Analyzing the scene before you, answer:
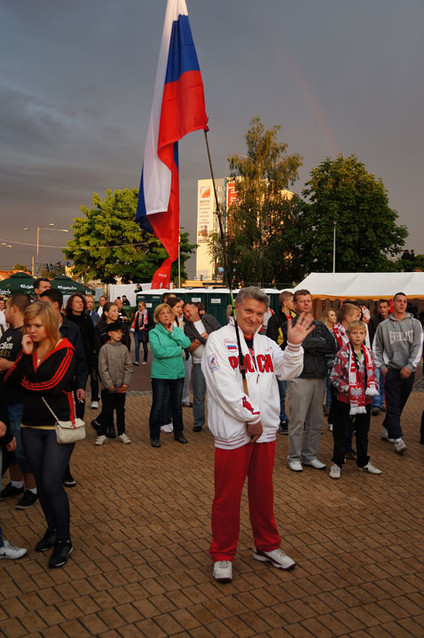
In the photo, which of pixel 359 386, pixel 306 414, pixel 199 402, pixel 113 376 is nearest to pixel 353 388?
pixel 359 386

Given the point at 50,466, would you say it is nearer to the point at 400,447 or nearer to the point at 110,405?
the point at 110,405

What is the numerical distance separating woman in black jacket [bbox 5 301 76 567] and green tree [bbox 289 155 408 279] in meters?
38.7

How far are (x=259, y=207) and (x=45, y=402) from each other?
41663 mm

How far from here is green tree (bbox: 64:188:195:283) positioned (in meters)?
56.0

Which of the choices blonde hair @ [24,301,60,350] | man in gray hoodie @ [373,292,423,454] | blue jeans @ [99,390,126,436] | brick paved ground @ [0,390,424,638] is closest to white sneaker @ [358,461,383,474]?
brick paved ground @ [0,390,424,638]

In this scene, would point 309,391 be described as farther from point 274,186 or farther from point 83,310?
point 274,186

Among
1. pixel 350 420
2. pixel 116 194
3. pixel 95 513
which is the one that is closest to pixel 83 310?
pixel 95 513

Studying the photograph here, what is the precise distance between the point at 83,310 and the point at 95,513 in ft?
10.1

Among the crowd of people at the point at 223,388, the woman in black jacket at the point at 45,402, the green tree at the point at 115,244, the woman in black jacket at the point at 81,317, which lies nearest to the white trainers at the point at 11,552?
the crowd of people at the point at 223,388

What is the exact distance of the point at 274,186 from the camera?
4412 cm

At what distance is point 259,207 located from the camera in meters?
44.2

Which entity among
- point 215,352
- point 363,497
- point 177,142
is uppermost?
point 177,142

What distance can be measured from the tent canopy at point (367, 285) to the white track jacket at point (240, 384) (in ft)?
57.5

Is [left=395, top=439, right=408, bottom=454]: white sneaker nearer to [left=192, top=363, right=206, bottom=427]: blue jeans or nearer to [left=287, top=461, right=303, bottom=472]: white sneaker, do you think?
[left=287, top=461, right=303, bottom=472]: white sneaker
